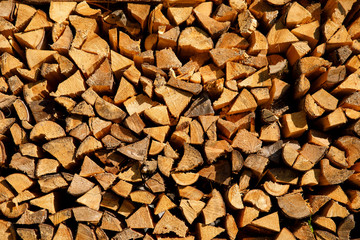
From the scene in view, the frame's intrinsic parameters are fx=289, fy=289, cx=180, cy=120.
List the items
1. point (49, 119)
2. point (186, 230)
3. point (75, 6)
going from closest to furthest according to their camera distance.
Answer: point (186, 230)
point (49, 119)
point (75, 6)

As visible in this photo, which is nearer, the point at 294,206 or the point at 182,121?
the point at 294,206

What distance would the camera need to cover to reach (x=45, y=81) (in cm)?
177

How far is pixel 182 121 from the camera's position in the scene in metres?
1.67

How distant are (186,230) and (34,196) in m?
0.90

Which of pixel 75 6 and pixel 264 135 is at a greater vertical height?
pixel 75 6

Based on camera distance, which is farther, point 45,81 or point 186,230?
point 45,81

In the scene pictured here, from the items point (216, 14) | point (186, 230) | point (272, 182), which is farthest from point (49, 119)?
point (272, 182)

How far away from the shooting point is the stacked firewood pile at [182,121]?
5.25 ft

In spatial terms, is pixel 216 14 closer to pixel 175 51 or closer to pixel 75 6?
pixel 175 51

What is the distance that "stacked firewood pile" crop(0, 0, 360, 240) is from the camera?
1.60 meters

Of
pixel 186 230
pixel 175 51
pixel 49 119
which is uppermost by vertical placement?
pixel 175 51

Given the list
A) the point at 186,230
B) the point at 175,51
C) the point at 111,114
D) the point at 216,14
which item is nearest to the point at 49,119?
the point at 111,114

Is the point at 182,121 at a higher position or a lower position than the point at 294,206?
higher

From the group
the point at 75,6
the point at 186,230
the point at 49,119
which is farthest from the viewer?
the point at 75,6
